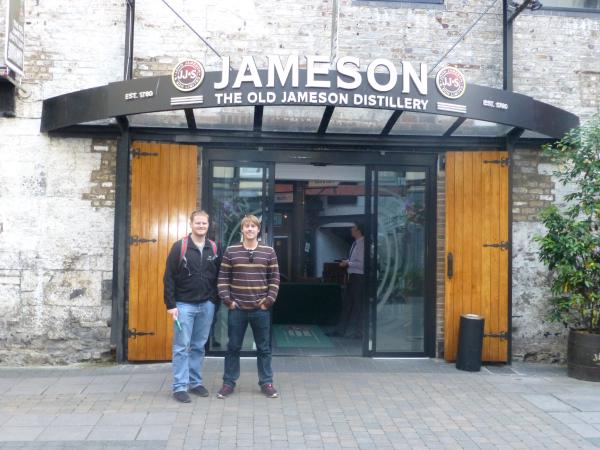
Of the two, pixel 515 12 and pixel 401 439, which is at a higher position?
pixel 515 12

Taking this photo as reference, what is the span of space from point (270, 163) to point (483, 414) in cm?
381

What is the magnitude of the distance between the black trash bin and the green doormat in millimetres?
1992

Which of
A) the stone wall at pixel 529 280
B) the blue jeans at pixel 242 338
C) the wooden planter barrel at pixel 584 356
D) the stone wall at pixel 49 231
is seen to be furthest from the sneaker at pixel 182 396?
the wooden planter barrel at pixel 584 356

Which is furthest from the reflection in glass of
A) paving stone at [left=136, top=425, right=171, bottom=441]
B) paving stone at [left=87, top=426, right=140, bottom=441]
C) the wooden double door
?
paving stone at [left=87, top=426, right=140, bottom=441]

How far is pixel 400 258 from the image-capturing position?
8.09 metres

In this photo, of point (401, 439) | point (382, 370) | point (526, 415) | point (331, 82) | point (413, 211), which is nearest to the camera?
point (401, 439)

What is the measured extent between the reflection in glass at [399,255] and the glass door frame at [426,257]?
5cm

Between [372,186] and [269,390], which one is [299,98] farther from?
[269,390]

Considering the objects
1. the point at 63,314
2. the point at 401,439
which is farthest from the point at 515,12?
the point at 63,314

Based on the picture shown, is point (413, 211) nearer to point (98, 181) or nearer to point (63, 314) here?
point (98, 181)

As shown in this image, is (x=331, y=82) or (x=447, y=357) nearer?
(x=331, y=82)

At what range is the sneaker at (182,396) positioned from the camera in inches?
236

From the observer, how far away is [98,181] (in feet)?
24.8

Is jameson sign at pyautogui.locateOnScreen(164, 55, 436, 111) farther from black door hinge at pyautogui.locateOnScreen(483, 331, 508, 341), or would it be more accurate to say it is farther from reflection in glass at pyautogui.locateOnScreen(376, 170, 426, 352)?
black door hinge at pyautogui.locateOnScreen(483, 331, 508, 341)
